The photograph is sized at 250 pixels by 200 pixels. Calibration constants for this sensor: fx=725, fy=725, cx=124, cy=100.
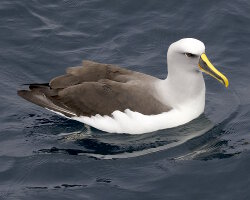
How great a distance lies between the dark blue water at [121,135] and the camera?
11328 mm

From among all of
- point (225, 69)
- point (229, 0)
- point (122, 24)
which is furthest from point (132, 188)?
point (229, 0)

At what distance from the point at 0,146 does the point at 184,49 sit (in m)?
3.64

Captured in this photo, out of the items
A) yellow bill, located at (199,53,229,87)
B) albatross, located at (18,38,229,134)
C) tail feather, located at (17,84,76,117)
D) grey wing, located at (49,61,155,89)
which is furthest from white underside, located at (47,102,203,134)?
yellow bill, located at (199,53,229,87)

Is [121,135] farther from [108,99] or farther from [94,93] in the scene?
[94,93]

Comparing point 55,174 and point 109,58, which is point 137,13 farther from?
point 55,174

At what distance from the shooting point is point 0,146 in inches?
495

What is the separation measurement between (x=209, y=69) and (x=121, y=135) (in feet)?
6.41

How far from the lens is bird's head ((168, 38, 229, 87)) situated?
12734 mm

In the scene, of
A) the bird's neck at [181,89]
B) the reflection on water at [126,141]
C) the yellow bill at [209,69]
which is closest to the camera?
the reflection on water at [126,141]

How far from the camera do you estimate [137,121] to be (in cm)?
1277

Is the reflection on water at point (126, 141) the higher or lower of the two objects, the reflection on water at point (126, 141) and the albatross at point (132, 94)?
the lower

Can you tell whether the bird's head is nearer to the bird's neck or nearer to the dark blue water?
the bird's neck

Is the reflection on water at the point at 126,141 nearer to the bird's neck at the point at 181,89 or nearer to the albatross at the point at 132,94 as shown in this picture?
the albatross at the point at 132,94

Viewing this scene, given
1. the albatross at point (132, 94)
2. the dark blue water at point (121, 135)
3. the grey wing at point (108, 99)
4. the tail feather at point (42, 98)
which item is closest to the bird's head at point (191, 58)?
the albatross at point (132, 94)
